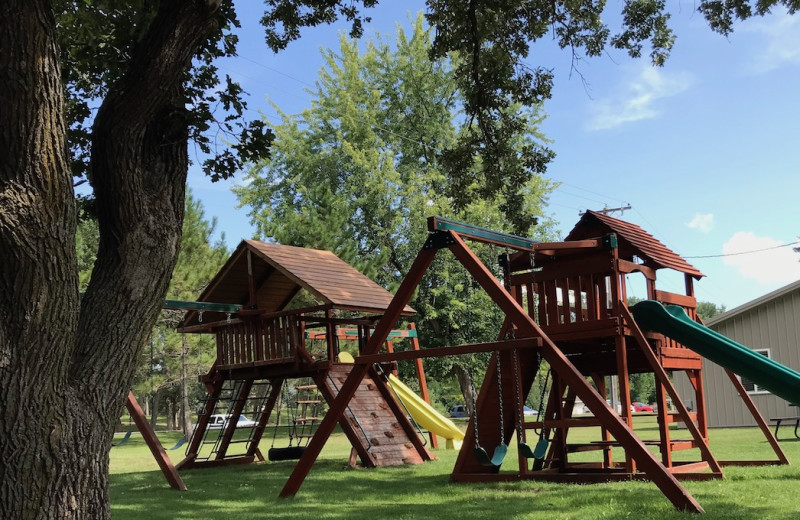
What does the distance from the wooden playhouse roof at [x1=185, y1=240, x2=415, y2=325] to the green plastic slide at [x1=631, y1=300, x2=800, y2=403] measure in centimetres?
579

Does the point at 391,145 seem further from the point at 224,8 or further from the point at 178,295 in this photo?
the point at 224,8

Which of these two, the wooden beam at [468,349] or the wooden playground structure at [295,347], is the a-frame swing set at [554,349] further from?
the wooden playground structure at [295,347]

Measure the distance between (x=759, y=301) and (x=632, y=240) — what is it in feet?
54.7

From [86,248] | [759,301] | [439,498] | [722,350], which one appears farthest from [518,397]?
[86,248]

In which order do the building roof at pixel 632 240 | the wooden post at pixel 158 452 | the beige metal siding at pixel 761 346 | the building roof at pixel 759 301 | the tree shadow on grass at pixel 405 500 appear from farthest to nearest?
the beige metal siding at pixel 761 346
the building roof at pixel 759 301
the wooden post at pixel 158 452
the building roof at pixel 632 240
the tree shadow on grass at pixel 405 500

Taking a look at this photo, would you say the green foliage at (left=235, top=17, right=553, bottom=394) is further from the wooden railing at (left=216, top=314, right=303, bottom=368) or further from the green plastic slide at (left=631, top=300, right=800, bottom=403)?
the green plastic slide at (left=631, top=300, right=800, bottom=403)

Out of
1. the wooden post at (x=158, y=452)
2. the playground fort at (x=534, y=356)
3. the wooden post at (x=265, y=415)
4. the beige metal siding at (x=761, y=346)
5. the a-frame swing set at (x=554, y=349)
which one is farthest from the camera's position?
the beige metal siding at (x=761, y=346)

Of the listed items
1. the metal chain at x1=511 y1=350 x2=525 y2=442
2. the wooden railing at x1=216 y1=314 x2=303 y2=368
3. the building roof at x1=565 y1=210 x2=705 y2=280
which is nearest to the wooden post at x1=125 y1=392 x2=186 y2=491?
the wooden railing at x1=216 y1=314 x2=303 y2=368

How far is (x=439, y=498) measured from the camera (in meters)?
8.49

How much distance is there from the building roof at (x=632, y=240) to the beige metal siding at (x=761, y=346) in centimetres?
1503

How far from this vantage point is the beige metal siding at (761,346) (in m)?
23.8

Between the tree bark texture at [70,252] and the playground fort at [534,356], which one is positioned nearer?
the tree bark texture at [70,252]

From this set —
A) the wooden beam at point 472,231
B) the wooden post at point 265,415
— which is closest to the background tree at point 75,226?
the wooden beam at point 472,231

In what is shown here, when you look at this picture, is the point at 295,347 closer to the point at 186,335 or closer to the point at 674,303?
the point at 674,303
